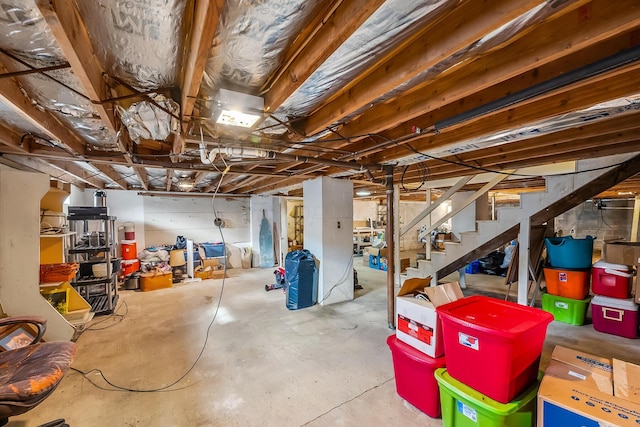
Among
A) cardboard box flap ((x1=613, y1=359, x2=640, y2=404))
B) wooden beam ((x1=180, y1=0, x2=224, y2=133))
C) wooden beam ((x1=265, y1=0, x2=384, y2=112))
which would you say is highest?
wooden beam ((x1=265, y1=0, x2=384, y2=112))

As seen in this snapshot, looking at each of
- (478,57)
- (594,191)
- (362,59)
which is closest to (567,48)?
(478,57)

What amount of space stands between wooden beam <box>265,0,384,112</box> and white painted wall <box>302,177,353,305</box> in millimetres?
2867

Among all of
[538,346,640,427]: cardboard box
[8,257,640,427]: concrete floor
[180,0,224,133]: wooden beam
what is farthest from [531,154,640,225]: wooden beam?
[180,0,224,133]: wooden beam

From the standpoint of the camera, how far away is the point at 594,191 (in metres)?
3.31

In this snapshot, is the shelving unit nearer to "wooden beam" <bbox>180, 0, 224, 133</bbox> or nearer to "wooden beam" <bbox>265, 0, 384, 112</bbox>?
"wooden beam" <bbox>180, 0, 224, 133</bbox>

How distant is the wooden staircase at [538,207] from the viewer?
313 centimetres

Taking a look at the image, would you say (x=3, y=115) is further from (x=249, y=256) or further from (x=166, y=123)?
(x=249, y=256)

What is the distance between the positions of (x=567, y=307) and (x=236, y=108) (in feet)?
15.0

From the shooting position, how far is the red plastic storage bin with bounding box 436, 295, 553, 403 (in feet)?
4.70

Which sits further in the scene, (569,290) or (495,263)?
(495,263)

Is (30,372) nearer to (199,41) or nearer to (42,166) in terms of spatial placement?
(199,41)

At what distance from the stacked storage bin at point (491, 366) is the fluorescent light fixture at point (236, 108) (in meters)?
1.76

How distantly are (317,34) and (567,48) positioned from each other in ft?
3.46

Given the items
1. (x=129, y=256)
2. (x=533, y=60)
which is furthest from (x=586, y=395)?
(x=129, y=256)
